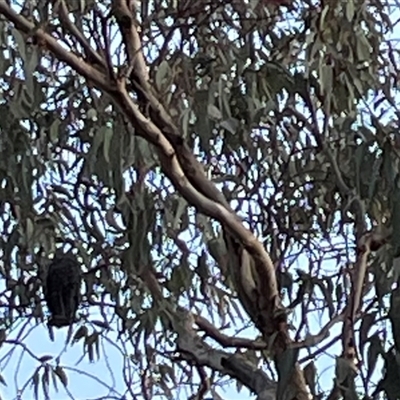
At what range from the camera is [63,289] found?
242 centimetres

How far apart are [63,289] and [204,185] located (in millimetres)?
387

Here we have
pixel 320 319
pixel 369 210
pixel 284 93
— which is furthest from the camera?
pixel 320 319

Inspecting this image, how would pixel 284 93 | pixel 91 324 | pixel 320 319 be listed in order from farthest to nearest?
pixel 91 324 < pixel 320 319 < pixel 284 93

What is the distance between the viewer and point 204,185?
222 centimetres

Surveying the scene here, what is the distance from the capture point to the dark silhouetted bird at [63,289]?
7.94ft

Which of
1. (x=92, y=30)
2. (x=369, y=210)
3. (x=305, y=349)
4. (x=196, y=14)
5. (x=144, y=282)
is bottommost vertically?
(x=305, y=349)

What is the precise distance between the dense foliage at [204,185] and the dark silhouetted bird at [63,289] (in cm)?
12

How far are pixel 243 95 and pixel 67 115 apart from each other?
406mm

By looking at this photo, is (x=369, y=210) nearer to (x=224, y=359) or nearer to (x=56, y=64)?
(x=224, y=359)

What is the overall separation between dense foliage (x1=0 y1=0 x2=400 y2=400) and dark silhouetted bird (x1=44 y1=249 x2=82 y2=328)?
0.12m

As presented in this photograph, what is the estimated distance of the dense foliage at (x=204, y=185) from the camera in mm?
2098

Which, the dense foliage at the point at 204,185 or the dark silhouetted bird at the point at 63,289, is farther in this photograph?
the dark silhouetted bird at the point at 63,289

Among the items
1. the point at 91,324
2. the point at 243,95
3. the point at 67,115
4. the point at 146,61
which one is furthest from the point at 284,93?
the point at 91,324

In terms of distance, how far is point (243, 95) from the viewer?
2256 mm
